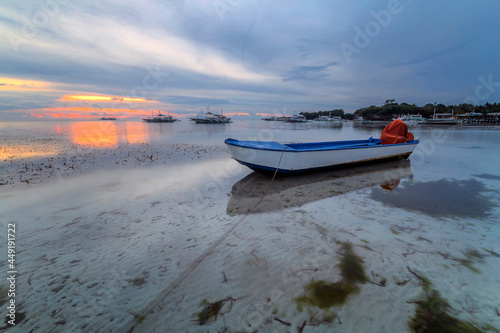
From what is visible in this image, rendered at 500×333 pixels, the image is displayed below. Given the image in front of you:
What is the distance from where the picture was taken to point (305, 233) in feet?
17.5

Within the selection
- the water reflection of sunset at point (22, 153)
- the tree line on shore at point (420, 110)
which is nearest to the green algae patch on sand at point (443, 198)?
the water reflection of sunset at point (22, 153)

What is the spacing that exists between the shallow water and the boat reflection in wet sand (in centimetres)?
12

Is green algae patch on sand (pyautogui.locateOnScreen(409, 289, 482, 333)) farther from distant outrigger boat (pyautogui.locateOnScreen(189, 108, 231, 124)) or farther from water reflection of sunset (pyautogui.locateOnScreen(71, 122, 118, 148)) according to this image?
distant outrigger boat (pyautogui.locateOnScreen(189, 108, 231, 124))

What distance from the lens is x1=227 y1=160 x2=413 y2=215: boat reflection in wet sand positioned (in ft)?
24.2

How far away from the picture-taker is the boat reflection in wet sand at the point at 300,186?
7383 mm

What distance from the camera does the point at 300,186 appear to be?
938 centimetres

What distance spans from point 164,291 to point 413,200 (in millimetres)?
8899

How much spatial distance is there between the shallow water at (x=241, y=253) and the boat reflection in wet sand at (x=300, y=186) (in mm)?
123

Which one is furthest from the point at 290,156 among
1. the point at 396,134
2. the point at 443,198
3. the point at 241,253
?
the point at 396,134

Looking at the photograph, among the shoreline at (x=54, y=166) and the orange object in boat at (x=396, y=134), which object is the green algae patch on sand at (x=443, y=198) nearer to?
the orange object in boat at (x=396, y=134)

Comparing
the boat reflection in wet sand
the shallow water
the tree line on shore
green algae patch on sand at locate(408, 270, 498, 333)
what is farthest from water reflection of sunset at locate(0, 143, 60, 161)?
the tree line on shore

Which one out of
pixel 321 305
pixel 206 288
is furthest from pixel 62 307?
pixel 321 305

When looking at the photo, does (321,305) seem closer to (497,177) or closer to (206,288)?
(206,288)

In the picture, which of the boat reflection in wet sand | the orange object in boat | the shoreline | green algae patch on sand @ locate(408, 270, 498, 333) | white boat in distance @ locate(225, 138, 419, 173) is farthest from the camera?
the orange object in boat
